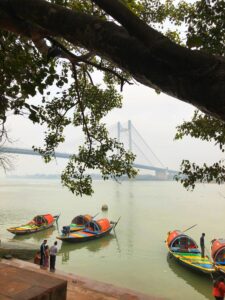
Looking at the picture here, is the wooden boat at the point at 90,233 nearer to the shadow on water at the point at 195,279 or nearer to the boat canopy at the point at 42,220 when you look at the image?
the boat canopy at the point at 42,220

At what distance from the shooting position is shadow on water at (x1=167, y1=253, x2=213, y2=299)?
454 inches

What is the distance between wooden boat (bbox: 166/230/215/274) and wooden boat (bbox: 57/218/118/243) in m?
4.84

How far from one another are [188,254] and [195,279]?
1.51 metres

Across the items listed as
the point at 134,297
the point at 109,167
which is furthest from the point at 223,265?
the point at 109,167

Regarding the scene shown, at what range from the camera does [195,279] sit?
12.4 metres

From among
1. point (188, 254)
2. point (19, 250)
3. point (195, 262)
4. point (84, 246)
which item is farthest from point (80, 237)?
point (195, 262)

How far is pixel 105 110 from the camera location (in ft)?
20.5

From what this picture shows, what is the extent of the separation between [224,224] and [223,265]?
16.7 metres

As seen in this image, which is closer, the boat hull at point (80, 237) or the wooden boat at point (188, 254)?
the wooden boat at point (188, 254)

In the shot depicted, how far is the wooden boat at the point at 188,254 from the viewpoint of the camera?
1223 centimetres

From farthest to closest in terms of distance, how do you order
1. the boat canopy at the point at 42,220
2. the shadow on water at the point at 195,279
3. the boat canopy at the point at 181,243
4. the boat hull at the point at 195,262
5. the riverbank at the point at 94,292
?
the boat canopy at the point at 42,220 < the boat canopy at the point at 181,243 < the boat hull at the point at 195,262 < the shadow on water at the point at 195,279 < the riverbank at the point at 94,292

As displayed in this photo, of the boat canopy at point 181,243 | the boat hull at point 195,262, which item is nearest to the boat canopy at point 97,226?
the boat canopy at point 181,243

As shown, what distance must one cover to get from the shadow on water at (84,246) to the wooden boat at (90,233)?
226 millimetres

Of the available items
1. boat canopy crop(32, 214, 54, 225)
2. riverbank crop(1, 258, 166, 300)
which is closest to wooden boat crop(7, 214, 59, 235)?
boat canopy crop(32, 214, 54, 225)
